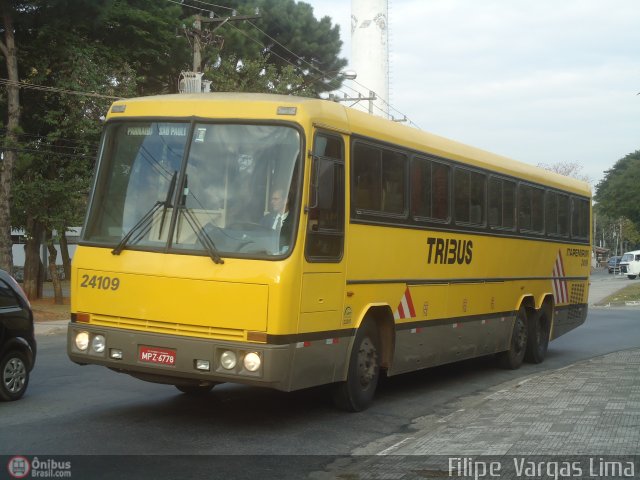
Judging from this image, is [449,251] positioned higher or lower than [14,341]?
higher

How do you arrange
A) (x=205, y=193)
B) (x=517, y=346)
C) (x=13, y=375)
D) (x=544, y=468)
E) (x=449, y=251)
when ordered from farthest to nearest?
(x=517, y=346), (x=449, y=251), (x=13, y=375), (x=205, y=193), (x=544, y=468)

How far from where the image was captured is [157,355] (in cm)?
848

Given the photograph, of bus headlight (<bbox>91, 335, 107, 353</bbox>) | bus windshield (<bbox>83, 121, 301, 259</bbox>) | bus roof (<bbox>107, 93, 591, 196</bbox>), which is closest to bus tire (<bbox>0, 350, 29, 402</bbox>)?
bus headlight (<bbox>91, 335, 107, 353</bbox>)

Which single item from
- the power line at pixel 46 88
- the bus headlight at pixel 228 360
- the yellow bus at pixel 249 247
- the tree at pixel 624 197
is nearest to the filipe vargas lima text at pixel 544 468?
the yellow bus at pixel 249 247

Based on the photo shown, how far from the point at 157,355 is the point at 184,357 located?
Result: 0.30 m

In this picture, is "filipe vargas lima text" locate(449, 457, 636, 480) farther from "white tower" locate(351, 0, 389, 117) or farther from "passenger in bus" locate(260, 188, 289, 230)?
"white tower" locate(351, 0, 389, 117)

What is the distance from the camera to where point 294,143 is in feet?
28.6

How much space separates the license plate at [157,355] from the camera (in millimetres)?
8406

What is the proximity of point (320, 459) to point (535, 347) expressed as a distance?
8.78m

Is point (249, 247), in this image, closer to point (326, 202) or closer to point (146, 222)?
point (326, 202)

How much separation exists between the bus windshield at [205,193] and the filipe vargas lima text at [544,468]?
8.59 feet

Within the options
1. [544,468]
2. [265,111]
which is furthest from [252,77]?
[544,468]

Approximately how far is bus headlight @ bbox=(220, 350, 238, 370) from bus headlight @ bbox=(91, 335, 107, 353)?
4.13 feet

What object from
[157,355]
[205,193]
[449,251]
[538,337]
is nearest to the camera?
[157,355]
